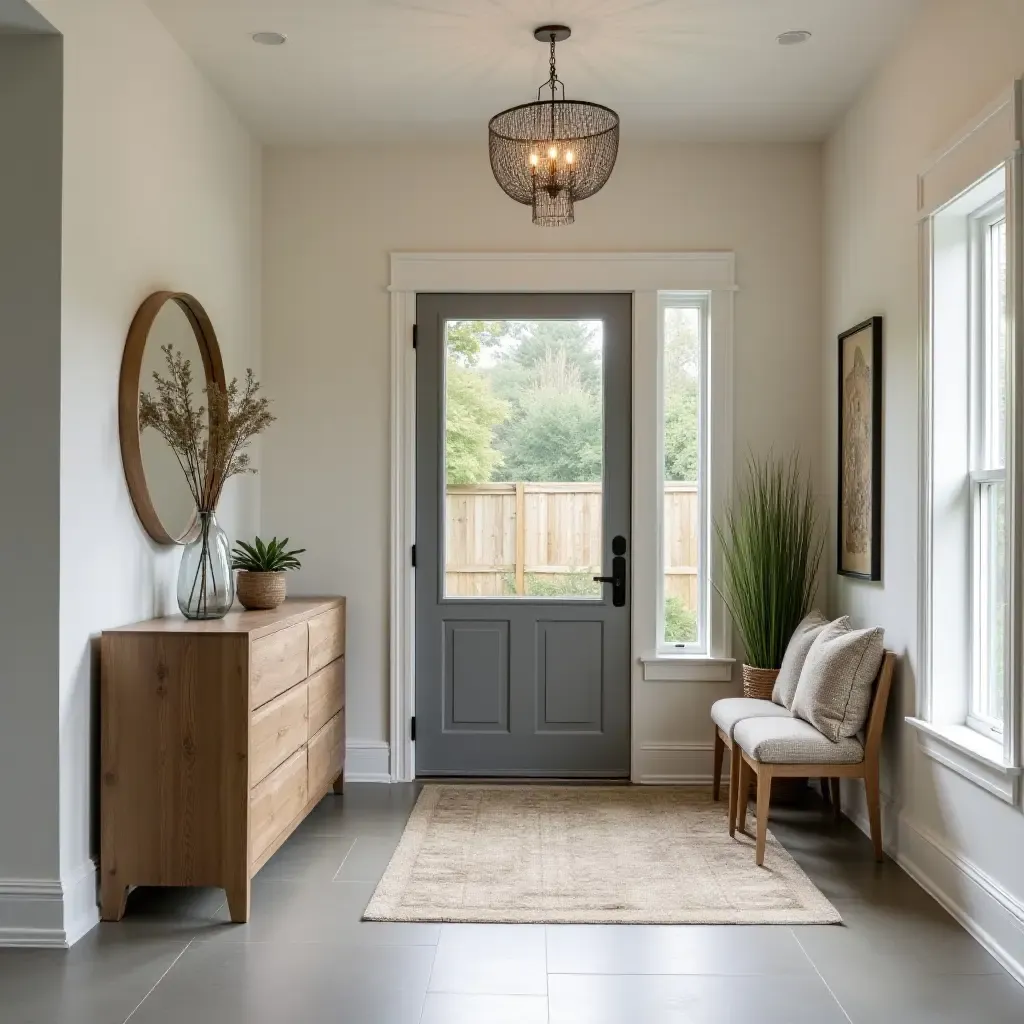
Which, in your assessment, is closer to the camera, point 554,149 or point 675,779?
point 554,149

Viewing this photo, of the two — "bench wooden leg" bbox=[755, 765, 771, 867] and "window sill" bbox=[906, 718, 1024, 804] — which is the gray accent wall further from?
"window sill" bbox=[906, 718, 1024, 804]

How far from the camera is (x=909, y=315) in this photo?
143 inches

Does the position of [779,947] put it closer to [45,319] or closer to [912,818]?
[912,818]

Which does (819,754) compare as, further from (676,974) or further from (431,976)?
(431,976)

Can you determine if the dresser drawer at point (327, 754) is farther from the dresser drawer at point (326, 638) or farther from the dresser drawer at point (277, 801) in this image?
the dresser drawer at point (326, 638)

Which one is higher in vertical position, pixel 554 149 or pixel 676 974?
pixel 554 149

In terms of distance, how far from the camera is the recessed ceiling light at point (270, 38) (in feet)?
12.2

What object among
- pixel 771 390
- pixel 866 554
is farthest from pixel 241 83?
pixel 866 554

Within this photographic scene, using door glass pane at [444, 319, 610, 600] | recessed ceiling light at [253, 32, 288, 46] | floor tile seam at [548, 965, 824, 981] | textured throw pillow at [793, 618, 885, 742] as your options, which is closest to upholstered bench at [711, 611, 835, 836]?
textured throw pillow at [793, 618, 885, 742]

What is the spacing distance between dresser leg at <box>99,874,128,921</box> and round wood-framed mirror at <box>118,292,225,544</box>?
1079 mm

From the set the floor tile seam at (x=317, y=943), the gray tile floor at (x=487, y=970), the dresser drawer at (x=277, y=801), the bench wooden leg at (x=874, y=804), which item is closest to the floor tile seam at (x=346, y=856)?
the gray tile floor at (x=487, y=970)

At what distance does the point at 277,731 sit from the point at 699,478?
7.48 feet

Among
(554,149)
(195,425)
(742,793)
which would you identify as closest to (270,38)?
(554,149)

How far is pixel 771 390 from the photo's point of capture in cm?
478
